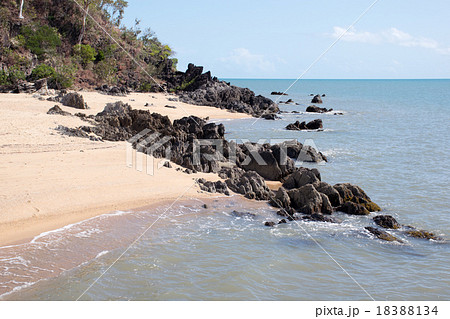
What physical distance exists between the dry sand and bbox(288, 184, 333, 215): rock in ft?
8.86

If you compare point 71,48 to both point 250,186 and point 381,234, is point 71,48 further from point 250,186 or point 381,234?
point 381,234

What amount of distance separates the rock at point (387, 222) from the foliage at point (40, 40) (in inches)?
1194

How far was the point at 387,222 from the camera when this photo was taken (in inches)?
408

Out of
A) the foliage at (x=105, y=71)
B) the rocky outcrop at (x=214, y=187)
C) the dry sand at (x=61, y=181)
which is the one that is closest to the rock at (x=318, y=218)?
the rocky outcrop at (x=214, y=187)

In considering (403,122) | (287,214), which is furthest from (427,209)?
(403,122)

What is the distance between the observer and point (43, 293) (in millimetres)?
6328

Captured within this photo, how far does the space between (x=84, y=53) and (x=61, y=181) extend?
31119 millimetres

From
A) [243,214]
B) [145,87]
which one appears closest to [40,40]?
[145,87]

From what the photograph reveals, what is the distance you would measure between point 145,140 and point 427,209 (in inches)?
382

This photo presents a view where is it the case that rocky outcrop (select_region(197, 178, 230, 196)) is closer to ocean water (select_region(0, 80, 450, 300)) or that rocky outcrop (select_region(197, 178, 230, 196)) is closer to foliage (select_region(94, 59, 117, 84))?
ocean water (select_region(0, 80, 450, 300))

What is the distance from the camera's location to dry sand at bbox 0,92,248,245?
29.7ft

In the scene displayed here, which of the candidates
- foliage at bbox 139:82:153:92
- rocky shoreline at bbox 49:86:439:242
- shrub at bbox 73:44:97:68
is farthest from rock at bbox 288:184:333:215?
foliage at bbox 139:82:153:92

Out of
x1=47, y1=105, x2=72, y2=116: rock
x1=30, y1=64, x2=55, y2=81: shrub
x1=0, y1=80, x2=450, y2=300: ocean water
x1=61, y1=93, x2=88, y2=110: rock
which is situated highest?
x1=30, y1=64, x2=55, y2=81: shrub

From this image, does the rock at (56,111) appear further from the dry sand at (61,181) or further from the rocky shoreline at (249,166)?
the dry sand at (61,181)
